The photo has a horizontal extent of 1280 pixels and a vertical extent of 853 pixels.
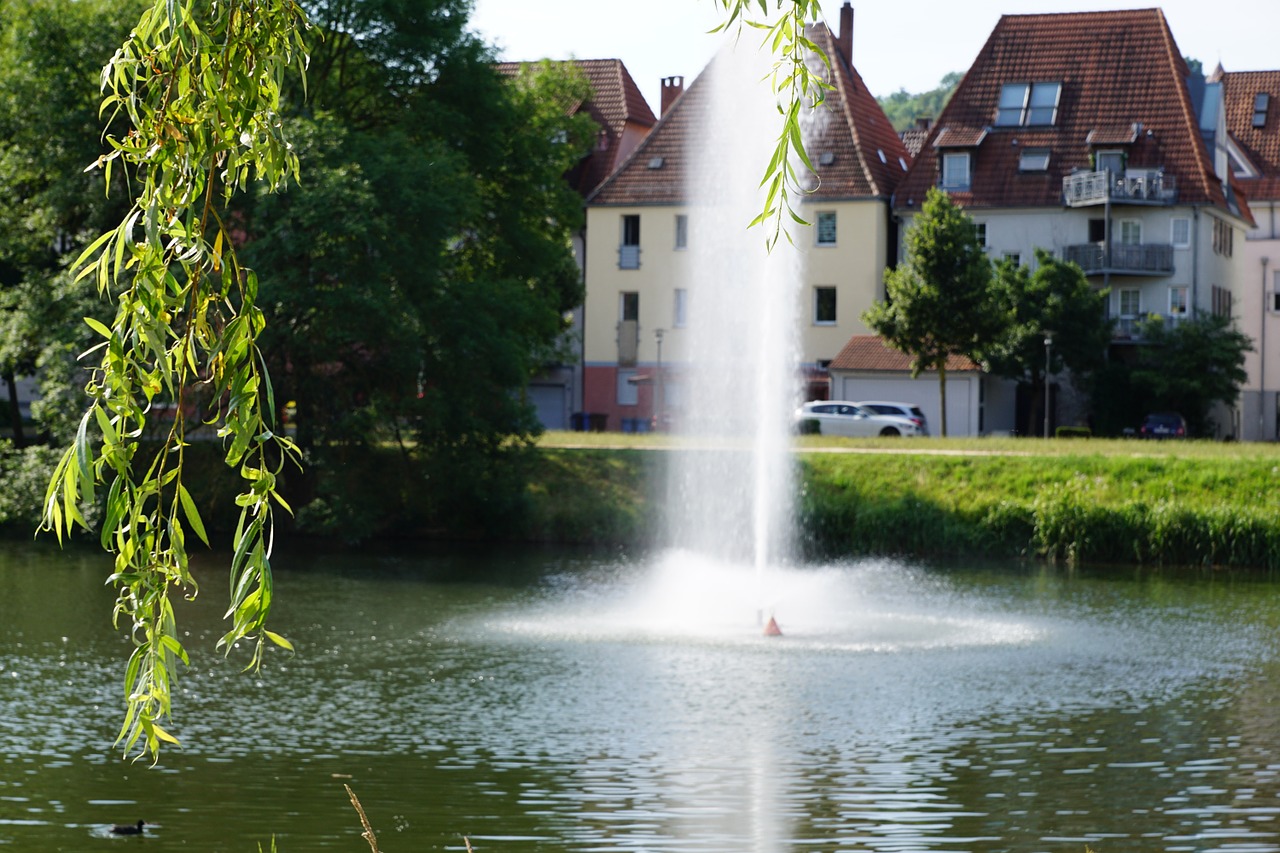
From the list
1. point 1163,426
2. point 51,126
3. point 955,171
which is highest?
point 955,171

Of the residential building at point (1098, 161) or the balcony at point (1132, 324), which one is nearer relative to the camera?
the balcony at point (1132, 324)

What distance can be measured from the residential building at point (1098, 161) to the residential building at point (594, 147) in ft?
45.4

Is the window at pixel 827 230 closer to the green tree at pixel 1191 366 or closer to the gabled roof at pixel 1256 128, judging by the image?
the green tree at pixel 1191 366

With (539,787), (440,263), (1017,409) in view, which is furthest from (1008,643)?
(1017,409)

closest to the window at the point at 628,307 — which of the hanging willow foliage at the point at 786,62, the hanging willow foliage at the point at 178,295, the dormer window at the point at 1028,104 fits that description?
the dormer window at the point at 1028,104

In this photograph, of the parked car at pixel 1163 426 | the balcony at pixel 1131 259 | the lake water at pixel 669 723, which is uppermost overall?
the balcony at pixel 1131 259

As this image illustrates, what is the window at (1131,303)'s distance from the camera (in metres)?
62.8

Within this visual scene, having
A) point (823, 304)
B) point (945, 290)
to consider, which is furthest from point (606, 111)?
point (945, 290)

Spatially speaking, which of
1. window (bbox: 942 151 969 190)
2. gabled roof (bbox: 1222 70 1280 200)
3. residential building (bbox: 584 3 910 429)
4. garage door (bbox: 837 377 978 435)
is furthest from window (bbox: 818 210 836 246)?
gabled roof (bbox: 1222 70 1280 200)

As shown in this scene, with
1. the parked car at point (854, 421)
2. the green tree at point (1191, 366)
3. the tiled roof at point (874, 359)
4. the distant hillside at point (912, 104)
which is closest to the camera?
the parked car at point (854, 421)

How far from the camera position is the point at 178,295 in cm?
Answer: 599

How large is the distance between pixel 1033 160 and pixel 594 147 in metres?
18.4

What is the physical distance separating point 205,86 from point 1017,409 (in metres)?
57.5

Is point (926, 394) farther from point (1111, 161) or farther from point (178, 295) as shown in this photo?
point (178, 295)
